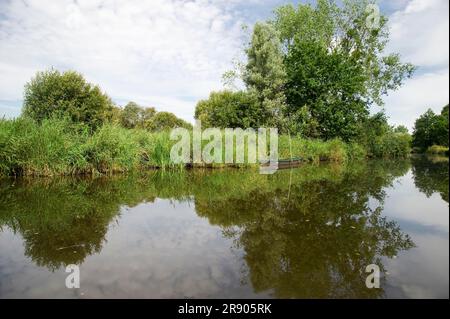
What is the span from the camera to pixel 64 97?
87.9ft

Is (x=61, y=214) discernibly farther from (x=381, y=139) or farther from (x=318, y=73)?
(x=381, y=139)

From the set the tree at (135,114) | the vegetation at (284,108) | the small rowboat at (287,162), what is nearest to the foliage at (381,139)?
the vegetation at (284,108)

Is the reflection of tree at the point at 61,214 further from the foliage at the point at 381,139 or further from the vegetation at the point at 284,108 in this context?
the foliage at the point at 381,139

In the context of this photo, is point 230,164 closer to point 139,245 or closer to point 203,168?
point 203,168

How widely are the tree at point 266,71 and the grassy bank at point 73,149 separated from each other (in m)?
9.87

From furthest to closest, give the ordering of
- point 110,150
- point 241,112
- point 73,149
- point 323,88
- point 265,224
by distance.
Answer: point 323,88, point 241,112, point 110,150, point 73,149, point 265,224

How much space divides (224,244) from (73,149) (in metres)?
8.01

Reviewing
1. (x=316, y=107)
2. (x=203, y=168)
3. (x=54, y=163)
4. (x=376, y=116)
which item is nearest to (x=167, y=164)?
(x=203, y=168)

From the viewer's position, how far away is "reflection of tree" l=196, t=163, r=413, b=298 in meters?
2.46

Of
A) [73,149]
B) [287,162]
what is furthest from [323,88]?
[73,149]

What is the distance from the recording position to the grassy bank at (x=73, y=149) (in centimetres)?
894

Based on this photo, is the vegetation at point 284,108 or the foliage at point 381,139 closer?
the vegetation at point 284,108

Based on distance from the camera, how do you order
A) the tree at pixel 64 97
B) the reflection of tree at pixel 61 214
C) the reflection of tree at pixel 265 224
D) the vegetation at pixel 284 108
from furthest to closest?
the tree at pixel 64 97 → the vegetation at pixel 284 108 → the reflection of tree at pixel 61 214 → the reflection of tree at pixel 265 224
